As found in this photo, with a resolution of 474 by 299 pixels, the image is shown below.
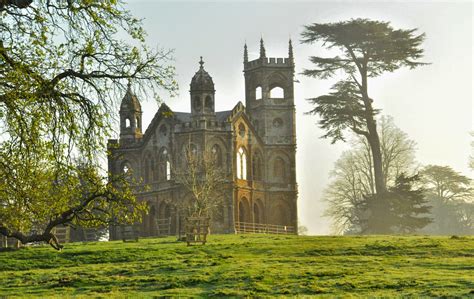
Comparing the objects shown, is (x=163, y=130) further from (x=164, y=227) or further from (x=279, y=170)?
(x=279, y=170)

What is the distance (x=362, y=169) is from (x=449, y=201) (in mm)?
19777

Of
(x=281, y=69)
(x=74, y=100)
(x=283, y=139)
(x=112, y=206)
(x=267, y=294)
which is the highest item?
(x=281, y=69)

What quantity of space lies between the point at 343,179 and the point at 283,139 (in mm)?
14318

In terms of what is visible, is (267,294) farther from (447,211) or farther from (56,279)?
(447,211)

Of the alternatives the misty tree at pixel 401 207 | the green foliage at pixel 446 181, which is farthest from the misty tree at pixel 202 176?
the green foliage at pixel 446 181

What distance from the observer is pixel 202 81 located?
2736 inches

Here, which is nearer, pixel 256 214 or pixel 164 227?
pixel 164 227

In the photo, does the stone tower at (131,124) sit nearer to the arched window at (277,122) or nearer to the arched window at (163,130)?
the arched window at (163,130)

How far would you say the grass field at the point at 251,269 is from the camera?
2902cm

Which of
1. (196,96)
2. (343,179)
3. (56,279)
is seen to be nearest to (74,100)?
(56,279)

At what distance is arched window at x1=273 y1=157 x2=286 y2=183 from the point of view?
250 ft

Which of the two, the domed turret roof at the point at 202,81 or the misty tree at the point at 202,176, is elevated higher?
the domed turret roof at the point at 202,81

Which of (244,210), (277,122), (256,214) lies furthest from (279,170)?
(244,210)

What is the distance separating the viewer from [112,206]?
2261 centimetres
